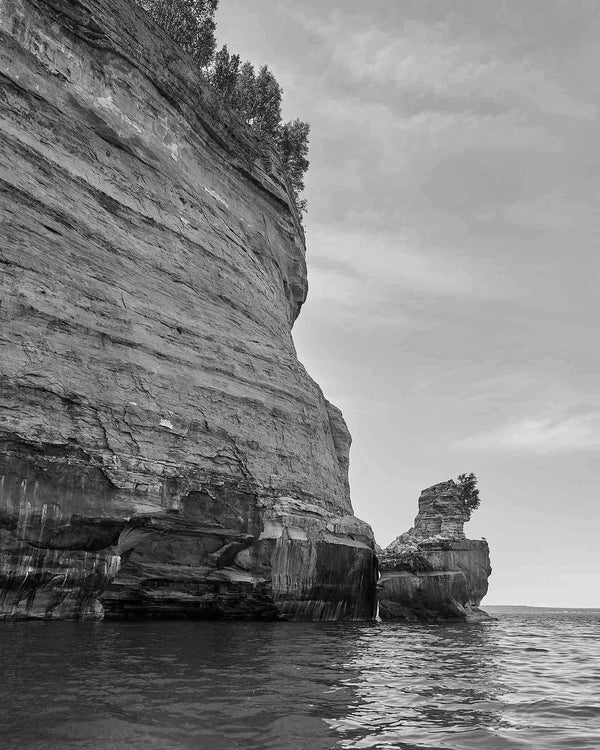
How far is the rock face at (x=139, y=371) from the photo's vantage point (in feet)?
45.9

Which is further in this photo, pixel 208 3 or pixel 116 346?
pixel 208 3

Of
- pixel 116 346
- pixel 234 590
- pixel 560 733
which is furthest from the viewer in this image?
pixel 234 590

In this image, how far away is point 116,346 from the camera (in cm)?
1644

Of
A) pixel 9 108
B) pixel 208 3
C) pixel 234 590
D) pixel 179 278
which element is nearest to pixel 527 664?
pixel 234 590

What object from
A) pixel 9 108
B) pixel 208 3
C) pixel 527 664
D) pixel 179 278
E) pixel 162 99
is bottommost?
pixel 527 664

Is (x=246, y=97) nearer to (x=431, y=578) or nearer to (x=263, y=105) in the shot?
(x=263, y=105)

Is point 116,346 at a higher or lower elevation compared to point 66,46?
lower

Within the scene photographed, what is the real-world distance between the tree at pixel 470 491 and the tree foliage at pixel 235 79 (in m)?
30.3

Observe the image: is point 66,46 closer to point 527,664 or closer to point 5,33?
point 5,33

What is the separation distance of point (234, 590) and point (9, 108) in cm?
1464

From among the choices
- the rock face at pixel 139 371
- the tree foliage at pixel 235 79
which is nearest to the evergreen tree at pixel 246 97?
the tree foliage at pixel 235 79

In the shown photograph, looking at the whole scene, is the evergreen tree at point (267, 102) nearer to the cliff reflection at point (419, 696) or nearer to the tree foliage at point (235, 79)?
the tree foliage at point (235, 79)

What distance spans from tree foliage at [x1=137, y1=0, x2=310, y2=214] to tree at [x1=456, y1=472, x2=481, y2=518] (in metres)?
30.3

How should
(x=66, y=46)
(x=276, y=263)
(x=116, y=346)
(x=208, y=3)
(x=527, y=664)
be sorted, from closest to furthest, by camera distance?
1. (x=527, y=664)
2. (x=116, y=346)
3. (x=66, y=46)
4. (x=276, y=263)
5. (x=208, y=3)
